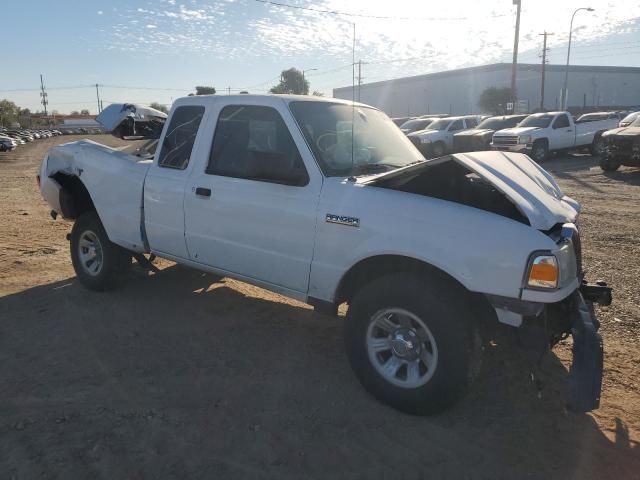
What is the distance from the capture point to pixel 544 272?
2850mm

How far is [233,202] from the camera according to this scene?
13.4 feet

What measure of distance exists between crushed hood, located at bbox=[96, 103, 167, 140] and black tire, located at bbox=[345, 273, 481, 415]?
141 inches

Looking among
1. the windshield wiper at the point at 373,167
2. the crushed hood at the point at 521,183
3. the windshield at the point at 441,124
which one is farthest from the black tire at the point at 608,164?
the windshield wiper at the point at 373,167

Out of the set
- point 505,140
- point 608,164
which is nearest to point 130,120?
point 608,164

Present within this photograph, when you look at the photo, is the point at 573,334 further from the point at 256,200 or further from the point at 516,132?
the point at 516,132

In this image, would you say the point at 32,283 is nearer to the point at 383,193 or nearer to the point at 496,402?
the point at 383,193

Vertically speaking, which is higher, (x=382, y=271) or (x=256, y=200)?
(x=256, y=200)

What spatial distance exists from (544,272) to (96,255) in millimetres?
4564

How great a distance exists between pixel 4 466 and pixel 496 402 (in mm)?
2961

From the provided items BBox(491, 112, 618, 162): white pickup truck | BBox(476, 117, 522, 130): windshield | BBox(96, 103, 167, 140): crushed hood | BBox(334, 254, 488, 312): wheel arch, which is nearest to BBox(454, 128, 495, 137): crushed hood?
BBox(476, 117, 522, 130): windshield

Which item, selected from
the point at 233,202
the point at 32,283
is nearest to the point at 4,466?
the point at 233,202

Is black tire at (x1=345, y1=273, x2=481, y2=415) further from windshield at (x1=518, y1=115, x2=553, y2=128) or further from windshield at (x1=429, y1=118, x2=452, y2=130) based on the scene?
windshield at (x1=429, y1=118, x2=452, y2=130)

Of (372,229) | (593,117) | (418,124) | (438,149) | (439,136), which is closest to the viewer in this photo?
(372,229)

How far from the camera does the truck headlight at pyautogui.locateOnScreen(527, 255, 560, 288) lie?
284 centimetres
